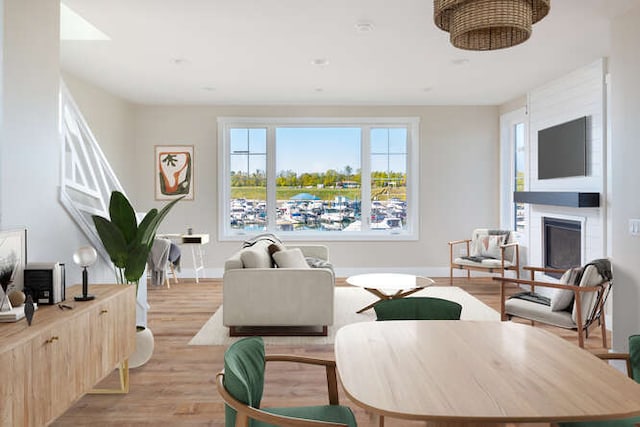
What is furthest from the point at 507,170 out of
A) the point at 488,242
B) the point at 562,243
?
the point at 562,243

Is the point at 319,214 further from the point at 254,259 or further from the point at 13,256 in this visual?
the point at 13,256

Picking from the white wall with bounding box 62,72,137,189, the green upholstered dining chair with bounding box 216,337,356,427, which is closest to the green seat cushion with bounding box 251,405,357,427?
the green upholstered dining chair with bounding box 216,337,356,427

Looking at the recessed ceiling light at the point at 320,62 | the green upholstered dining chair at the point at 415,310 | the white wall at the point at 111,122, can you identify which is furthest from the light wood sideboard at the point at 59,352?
the white wall at the point at 111,122

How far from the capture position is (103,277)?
3547mm

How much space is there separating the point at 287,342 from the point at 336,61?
2.80m

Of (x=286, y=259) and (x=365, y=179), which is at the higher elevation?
(x=365, y=179)

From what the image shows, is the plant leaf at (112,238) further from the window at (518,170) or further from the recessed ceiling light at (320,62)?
the window at (518,170)

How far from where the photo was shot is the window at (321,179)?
731cm

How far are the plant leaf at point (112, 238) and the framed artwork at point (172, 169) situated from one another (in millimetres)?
4104

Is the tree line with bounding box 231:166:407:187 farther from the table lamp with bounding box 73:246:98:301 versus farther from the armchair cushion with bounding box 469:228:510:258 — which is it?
the table lamp with bounding box 73:246:98:301

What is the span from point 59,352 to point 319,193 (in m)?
5.47

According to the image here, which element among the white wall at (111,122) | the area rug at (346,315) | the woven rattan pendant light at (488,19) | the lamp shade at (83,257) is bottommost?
the area rug at (346,315)

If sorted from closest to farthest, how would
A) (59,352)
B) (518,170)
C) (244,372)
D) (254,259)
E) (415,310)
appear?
(244,372)
(59,352)
(415,310)
(254,259)
(518,170)

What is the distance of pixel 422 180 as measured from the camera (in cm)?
727
